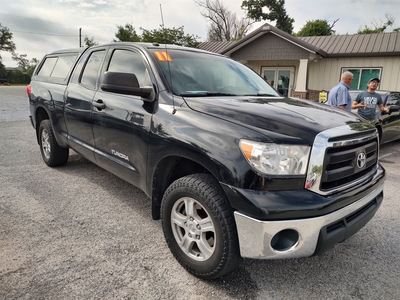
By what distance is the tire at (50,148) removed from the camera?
451 cm

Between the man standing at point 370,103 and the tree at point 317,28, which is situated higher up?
the tree at point 317,28

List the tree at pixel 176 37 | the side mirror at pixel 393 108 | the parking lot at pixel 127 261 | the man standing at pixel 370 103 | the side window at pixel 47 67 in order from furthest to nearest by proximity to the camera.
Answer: the tree at pixel 176 37 < the side mirror at pixel 393 108 < the man standing at pixel 370 103 < the side window at pixel 47 67 < the parking lot at pixel 127 261

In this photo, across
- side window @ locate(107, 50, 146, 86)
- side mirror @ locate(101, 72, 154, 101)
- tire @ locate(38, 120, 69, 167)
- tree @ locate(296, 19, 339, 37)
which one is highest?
tree @ locate(296, 19, 339, 37)

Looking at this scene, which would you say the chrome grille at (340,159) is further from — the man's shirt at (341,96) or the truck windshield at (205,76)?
the man's shirt at (341,96)

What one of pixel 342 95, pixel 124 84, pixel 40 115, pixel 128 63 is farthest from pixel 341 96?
pixel 40 115

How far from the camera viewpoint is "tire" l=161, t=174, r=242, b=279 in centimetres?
191

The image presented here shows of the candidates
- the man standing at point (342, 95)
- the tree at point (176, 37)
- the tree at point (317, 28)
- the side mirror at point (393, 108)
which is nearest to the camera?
the man standing at point (342, 95)

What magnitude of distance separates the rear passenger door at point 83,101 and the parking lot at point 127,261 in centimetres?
68

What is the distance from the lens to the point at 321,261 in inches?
98.6

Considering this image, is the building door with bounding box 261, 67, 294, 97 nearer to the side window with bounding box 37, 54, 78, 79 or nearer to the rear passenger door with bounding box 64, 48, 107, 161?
the side window with bounding box 37, 54, 78, 79

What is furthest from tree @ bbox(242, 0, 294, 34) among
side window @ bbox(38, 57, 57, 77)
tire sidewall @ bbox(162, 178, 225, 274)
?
tire sidewall @ bbox(162, 178, 225, 274)

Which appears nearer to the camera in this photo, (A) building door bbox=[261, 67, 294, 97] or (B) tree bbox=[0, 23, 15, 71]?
(A) building door bbox=[261, 67, 294, 97]

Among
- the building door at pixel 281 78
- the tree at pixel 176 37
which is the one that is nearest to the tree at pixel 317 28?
the tree at pixel 176 37

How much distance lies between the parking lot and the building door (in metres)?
12.7
